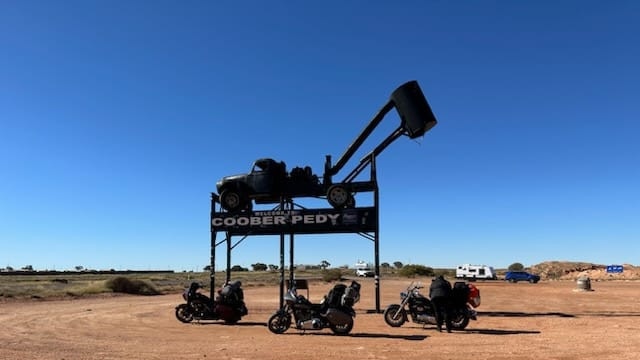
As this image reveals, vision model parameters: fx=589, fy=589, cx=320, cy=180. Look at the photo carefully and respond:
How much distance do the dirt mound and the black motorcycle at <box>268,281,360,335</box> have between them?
82.1m

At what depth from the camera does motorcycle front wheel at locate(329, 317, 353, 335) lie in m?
16.0

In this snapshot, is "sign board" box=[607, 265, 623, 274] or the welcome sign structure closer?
the welcome sign structure

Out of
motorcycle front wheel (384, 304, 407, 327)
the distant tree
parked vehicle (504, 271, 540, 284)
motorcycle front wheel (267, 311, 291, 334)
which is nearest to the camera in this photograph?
motorcycle front wheel (267, 311, 291, 334)

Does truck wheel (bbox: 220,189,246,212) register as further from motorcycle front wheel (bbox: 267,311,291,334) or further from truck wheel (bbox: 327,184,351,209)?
motorcycle front wheel (bbox: 267,311,291,334)

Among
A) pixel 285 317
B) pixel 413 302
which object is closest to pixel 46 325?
pixel 285 317

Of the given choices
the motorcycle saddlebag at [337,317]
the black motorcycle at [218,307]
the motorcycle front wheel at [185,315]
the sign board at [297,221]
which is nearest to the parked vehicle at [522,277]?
the sign board at [297,221]

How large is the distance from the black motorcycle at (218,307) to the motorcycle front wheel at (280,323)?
3349 millimetres

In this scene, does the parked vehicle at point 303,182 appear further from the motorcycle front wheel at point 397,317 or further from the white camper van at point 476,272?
the white camper van at point 476,272

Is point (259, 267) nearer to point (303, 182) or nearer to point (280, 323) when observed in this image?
point (303, 182)

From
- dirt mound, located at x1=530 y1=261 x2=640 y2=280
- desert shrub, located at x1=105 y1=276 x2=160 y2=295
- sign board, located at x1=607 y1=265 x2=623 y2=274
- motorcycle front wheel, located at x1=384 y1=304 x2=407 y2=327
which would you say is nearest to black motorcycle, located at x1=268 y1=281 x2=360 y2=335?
motorcycle front wheel, located at x1=384 y1=304 x2=407 y2=327

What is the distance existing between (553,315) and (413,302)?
801 cm

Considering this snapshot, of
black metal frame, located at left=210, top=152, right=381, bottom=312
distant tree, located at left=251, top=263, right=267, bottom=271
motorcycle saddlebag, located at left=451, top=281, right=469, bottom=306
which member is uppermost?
black metal frame, located at left=210, top=152, right=381, bottom=312

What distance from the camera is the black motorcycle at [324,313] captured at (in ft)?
52.7

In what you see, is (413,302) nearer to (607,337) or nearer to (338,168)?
(607,337)
